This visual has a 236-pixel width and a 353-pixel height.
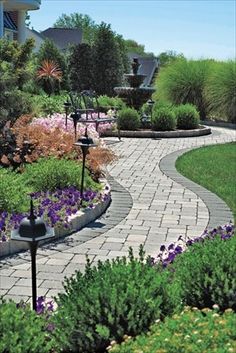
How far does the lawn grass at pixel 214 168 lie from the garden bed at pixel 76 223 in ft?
5.24

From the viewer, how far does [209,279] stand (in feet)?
10.2

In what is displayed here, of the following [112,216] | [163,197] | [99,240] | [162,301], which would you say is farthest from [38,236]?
[163,197]

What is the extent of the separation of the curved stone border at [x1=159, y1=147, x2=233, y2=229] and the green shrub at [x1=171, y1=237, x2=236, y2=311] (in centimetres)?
272

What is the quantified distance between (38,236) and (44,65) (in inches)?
918

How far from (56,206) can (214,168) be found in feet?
14.9

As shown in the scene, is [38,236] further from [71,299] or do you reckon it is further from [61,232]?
[61,232]

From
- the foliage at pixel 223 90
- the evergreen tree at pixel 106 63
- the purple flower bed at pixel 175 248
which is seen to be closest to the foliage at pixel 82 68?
the evergreen tree at pixel 106 63

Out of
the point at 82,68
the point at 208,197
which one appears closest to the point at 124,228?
the point at 208,197

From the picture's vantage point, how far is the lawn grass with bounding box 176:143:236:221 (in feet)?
25.7

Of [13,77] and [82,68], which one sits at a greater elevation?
[82,68]

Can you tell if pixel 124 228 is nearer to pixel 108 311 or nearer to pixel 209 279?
pixel 209 279

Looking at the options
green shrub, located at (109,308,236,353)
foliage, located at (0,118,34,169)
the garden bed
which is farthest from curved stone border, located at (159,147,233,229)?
green shrub, located at (109,308,236,353)

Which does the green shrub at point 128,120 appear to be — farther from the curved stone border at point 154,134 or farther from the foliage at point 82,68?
the foliage at point 82,68

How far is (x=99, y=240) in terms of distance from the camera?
18.0ft
